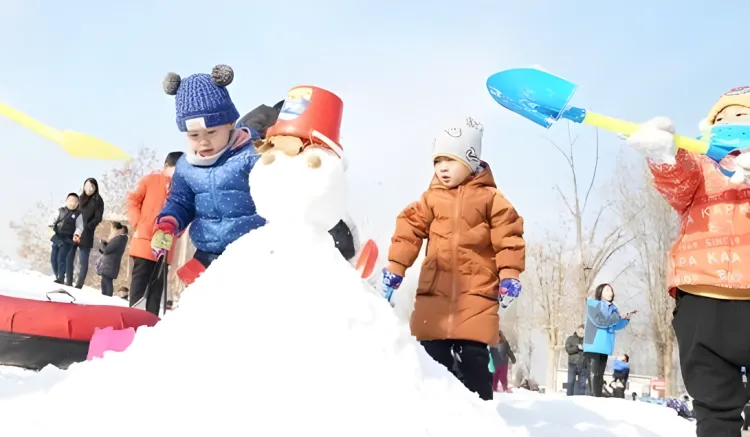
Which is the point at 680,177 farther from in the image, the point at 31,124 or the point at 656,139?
the point at 31,124

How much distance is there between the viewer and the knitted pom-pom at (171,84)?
376 cm

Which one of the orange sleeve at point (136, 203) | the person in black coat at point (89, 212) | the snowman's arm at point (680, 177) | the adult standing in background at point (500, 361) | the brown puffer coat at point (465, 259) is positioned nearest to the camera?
the snowman's arm at point (680, 177)

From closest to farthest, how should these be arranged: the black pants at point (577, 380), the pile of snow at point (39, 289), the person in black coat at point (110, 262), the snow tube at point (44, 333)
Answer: the snow tube at point (44, 333) → the pile of snow at point (39, 289) → the black pants at point (577, 380) → the person in black coat at point (110, 262)

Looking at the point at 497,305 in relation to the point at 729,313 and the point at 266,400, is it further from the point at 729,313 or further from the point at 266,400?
the point at 266,400

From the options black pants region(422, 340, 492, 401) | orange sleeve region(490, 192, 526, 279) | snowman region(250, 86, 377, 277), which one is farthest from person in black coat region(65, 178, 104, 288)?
snowman region(250, 86, 377, 277)

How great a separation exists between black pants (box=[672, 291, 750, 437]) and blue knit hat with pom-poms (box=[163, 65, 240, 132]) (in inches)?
99.9

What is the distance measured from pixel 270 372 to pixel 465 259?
1.95 metres

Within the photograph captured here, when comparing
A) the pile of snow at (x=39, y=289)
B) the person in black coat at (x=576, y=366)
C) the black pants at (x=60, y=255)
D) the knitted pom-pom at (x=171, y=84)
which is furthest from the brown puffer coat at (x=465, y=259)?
the black pants at (x=60, y=255)

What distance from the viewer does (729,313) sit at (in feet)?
8.94

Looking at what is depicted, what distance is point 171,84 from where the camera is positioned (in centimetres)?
376

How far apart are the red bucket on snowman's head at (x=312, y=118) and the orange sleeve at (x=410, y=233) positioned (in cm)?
116

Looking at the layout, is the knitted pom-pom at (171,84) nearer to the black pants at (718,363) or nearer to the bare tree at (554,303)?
the black pants at (718,363)

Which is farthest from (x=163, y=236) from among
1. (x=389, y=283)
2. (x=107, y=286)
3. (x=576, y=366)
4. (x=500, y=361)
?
(x=107, y=286)

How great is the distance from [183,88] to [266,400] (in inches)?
93.6
